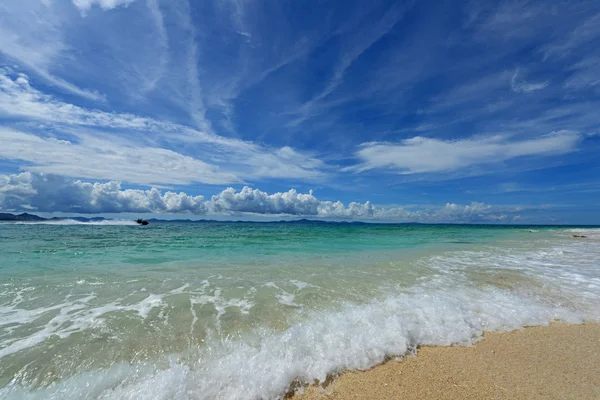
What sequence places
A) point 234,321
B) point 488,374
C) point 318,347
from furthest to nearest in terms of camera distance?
point 234,321, point 318,347, point 488,374

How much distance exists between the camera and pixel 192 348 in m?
4.55

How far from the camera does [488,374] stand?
4.16 meters

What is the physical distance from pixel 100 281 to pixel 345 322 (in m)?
7.77

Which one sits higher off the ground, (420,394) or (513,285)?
(513,285)

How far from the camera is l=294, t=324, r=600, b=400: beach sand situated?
3756mm

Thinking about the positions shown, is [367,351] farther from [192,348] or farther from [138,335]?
[138,335]

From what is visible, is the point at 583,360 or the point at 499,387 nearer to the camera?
the point at 499,387

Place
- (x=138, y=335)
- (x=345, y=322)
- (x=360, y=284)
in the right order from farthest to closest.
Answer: (x=360, y=284), (x=345, y=322), (x=138, y=335)

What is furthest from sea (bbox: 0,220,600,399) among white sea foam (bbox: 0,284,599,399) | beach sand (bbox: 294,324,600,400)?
beach sand (bbox: 294,324,600,400)

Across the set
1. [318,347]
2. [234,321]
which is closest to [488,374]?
[318,347]

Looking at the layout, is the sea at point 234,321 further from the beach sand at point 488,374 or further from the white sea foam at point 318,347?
the beach sand at point 488,374

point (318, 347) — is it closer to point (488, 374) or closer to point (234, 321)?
point (234, 321)

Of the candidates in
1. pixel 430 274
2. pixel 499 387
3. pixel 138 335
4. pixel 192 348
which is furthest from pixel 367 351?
pixel 430 274

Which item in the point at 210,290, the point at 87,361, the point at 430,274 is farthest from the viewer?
the point at 430,274
